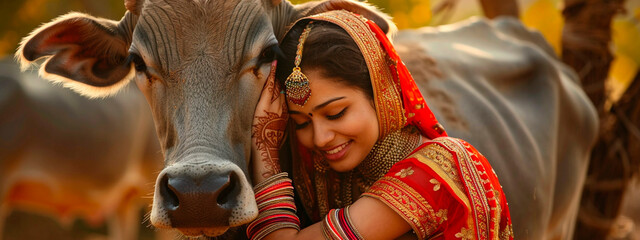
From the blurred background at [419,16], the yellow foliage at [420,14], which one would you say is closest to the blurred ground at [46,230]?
the blurred background at [419,16]

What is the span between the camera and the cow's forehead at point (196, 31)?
2.12 meters

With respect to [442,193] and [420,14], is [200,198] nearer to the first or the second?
[442,193]

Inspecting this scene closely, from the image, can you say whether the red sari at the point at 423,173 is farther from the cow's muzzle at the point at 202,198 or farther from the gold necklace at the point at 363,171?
the cow's muzzle at the point at 202,198

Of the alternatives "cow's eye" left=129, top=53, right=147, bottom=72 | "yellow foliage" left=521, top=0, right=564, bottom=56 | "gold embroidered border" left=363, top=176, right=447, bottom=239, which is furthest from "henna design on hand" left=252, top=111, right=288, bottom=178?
"yellow foliage" left=521, top=0, right=564, bottom=56

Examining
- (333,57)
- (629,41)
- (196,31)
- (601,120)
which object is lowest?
(629,41)

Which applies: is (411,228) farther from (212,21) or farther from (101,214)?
(101,214)

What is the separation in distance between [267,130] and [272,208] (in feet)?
0.89

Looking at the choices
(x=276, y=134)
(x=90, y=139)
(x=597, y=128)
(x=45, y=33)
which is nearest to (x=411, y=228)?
(x=276, y=134)

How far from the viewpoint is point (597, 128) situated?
4703 millimetres

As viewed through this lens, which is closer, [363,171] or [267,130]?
[267,130]

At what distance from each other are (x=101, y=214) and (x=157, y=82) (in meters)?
4.74

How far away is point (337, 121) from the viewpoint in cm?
222

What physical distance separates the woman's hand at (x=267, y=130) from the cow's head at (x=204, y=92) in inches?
1.1

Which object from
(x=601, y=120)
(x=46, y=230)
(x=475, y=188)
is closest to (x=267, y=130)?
(x=475, y=188)
